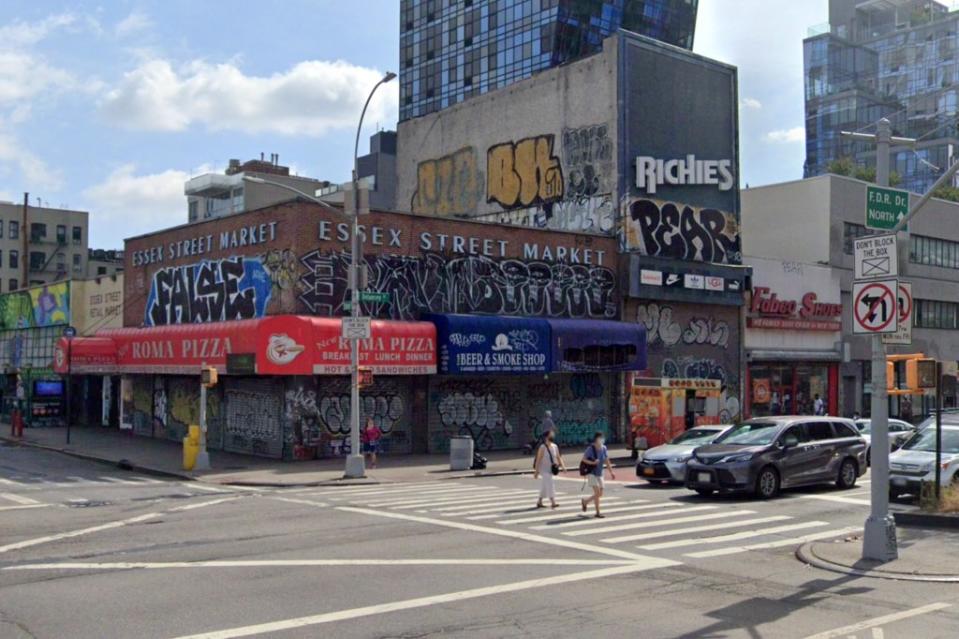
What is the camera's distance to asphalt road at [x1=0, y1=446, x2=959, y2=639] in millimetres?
10188

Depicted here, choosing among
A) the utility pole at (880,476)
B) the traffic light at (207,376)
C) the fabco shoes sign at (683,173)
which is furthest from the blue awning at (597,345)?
the utility pole at (880,476)

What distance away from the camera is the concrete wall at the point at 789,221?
1879 inches

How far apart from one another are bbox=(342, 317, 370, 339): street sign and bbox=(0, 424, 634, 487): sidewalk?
3.83 meters

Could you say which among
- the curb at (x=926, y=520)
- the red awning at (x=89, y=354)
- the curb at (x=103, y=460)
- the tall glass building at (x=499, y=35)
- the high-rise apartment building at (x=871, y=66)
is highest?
the high-rise apartment building at (x=871, y=66)

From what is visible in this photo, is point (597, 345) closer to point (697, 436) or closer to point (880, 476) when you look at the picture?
point (697, 436)

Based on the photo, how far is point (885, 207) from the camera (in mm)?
14672

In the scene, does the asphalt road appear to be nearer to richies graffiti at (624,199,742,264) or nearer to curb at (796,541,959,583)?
curb at (796,541,959,583)

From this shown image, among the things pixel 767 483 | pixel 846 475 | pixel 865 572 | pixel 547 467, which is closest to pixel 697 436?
pixel 846 475

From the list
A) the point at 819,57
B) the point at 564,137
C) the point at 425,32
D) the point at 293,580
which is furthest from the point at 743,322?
the point at 819,57

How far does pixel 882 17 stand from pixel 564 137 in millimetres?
142217

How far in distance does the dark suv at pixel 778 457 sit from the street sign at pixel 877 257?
737 cm

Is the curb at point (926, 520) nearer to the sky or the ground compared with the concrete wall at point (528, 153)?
nearer to the ground

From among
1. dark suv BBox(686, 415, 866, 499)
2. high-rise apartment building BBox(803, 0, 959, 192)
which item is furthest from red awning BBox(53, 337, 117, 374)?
high-rise apartment building BBox(803, 0, 959, 192)

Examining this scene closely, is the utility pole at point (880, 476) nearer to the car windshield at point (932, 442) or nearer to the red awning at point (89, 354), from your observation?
the car windshield at point (932, 442)
